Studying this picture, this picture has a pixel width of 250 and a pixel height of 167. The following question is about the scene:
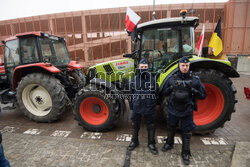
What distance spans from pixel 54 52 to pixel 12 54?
1.19 meters

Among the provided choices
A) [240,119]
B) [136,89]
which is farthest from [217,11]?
[136,89]

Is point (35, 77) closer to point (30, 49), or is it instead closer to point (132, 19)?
point (30, 49)

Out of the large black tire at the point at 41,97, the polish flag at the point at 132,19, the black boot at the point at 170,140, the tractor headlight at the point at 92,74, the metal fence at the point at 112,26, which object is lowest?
the black boot at the point at 170,140

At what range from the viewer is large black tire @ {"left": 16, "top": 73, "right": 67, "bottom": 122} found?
142 inches

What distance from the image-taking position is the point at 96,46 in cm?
1443

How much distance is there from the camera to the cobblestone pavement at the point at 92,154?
236 cm

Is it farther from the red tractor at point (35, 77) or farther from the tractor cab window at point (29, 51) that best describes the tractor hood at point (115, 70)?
the tractor cab window at point (29, 51)

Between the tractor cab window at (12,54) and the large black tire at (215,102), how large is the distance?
4.97 metres

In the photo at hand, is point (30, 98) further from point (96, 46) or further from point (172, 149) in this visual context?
point (96, 46)

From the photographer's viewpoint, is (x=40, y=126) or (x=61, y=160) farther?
(x=40, y=126)

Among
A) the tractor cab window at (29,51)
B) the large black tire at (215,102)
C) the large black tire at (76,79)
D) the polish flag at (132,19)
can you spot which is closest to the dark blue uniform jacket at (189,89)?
the large black tire at (215,102)

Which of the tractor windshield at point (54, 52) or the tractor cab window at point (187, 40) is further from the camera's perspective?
the tractor windshield at point (54, 52)

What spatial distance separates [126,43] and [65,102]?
1150 cm

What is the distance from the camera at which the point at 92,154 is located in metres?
2.58
